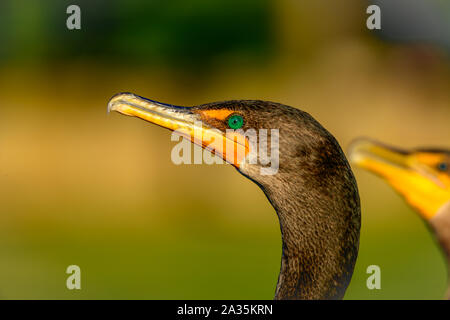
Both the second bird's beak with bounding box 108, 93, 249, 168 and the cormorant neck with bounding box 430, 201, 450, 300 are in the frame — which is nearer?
the second bird's beak with bounding box 108, 93, 249, 168

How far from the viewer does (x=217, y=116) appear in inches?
56.5

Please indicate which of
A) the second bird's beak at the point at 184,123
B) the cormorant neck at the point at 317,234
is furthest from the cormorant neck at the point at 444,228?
the second bird's beak at the point at 184,123

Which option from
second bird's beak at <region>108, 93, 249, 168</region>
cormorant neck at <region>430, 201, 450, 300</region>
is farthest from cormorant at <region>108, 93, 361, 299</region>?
cormorant neck at <region>430, 201, 450, 300</region>

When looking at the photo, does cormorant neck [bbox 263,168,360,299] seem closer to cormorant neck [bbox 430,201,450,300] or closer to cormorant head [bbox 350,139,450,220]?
cormorant head [bbox 350,139,450,220]

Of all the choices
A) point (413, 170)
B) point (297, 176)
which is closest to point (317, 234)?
point (297, 176)

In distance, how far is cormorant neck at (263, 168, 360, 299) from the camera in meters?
1.38

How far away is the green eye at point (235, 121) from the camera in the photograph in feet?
4.64

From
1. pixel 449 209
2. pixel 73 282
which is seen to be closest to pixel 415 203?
pixel 449 209

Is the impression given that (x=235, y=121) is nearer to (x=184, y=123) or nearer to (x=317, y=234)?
(x=184, y=123)

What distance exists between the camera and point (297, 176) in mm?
1379

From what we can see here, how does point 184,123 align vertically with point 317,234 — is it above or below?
above

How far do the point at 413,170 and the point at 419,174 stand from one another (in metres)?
0.02

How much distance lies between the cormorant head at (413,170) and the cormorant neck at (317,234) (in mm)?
448

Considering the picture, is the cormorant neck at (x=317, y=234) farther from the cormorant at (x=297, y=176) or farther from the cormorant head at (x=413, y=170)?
the cormorant head at (x=413, y=170)
